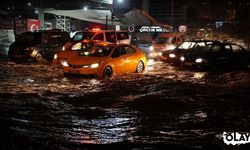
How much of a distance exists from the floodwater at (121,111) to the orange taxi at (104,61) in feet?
1.36

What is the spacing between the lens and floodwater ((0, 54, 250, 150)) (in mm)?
7691

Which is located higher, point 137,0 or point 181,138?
point 137,0

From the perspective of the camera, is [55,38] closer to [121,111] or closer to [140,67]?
[140,67]

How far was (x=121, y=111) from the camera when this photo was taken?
10250 millimetres

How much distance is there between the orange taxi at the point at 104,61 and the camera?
1574 centimetres

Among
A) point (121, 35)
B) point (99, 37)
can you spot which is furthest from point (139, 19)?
point (99, 37)

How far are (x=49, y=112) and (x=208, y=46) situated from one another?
1215cm

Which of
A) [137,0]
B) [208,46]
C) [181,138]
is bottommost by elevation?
[181,138]

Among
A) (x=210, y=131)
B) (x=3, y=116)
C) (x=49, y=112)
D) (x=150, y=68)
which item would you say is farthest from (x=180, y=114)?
(x=150, y=68)

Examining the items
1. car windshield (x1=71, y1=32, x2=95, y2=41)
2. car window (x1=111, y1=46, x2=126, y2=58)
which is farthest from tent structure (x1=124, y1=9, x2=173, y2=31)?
car window (x1=111, y1=46, x2=126, y2=58)

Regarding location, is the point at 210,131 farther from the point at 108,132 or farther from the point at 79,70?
the point at 79,70

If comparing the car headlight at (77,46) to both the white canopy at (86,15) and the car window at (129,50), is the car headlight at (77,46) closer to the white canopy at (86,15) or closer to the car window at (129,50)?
the car window at (129,50)

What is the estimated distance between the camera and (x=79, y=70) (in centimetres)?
1580

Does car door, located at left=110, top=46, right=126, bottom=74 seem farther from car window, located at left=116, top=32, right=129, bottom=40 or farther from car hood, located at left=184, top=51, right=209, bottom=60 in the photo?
car window, located at left=116, top=32, right=129, bottom=40
